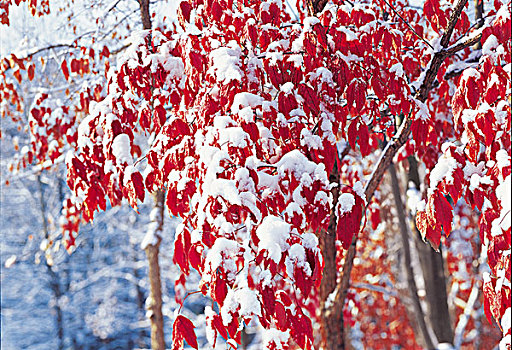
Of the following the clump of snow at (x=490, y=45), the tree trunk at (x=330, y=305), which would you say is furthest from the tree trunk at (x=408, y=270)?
the clump of snow at (x=490, y=45)

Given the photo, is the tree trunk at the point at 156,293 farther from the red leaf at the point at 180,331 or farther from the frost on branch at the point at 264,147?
the red leaf at the point at 180,331

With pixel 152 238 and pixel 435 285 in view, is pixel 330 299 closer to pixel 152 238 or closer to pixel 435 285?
pixel 435 285

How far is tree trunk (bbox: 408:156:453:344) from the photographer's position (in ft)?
16.3

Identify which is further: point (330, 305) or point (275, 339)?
point (330, 305)

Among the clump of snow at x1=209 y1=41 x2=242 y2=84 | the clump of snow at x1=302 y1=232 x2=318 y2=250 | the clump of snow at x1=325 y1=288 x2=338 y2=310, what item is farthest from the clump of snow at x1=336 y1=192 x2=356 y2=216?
the clump of snow at x1=325 y1=288 x2=338 y2=310

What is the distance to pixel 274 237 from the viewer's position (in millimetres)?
1802

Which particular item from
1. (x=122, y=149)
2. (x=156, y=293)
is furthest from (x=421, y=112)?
(x=156, y=293)

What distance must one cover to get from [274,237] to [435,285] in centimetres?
373

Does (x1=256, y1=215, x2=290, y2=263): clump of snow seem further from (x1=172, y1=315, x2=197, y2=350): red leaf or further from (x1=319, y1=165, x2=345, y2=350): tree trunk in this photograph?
(x1=319, y1=165, x2=345, y2=350): tree trunk

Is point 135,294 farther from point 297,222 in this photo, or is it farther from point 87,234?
point 297,222

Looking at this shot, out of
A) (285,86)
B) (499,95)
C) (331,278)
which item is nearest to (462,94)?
(499,95)

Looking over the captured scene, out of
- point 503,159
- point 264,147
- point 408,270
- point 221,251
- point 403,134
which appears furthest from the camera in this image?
point 408,270

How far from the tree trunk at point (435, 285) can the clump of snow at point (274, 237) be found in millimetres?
3467

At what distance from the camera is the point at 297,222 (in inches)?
77.8
